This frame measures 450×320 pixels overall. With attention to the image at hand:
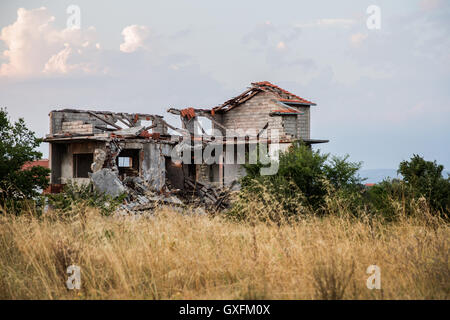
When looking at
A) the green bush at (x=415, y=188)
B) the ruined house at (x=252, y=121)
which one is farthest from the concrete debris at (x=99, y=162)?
the green bush at (x=415, y=188)

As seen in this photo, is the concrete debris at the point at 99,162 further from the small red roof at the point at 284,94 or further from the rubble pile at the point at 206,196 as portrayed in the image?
the small red roof at the point at 284,94

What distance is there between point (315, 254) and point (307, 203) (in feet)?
23.9

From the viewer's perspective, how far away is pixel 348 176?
1378 centimetres

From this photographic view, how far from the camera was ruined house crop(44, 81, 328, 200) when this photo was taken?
18.5m

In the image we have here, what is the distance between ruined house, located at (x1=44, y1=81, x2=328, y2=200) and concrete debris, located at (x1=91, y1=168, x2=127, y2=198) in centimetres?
6

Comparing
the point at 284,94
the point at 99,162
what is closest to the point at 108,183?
the point at 99,162

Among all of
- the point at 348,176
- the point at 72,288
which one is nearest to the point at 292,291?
the point at 72,288

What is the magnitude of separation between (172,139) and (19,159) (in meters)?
7.41

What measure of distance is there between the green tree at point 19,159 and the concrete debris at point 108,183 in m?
2.05

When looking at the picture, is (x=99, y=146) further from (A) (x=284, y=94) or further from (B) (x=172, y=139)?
(A) (x=284, y=94)

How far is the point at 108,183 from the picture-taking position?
16.1m

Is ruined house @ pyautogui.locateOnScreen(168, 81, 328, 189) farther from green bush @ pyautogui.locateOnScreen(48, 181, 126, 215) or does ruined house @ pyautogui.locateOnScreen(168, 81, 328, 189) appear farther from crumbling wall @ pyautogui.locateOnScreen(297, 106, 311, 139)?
green bush @ pyautogui.locateOnScreen(48, 181, 126, 215)

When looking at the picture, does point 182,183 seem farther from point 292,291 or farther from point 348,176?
point 292,291
